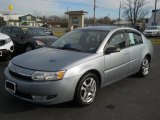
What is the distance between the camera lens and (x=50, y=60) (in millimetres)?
4359

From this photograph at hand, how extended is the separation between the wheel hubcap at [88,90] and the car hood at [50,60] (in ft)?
1.54

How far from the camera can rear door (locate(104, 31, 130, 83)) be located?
16.2 feet

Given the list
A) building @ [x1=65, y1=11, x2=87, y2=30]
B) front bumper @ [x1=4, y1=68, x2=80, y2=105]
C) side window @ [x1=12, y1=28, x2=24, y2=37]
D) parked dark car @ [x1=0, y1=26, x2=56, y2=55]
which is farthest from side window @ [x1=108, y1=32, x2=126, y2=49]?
building @ [x1=65, y1=11, x2=87, y2=30]

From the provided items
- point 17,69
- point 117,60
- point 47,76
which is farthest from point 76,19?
point 47,76

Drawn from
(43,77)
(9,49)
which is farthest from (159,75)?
(9,49)

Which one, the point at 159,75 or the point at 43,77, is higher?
the point at 43,77

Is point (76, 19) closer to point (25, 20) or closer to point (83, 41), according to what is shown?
point (25, 20)

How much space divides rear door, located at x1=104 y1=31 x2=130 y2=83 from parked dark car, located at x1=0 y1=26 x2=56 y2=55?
4.88 m

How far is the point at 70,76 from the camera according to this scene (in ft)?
13.3

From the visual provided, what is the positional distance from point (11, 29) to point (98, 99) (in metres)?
7.62

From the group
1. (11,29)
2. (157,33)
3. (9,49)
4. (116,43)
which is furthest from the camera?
(157,33)

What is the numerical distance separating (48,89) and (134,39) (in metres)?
3.19

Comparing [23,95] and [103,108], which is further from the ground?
[23,95]

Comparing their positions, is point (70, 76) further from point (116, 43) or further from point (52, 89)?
point (116, 43)
